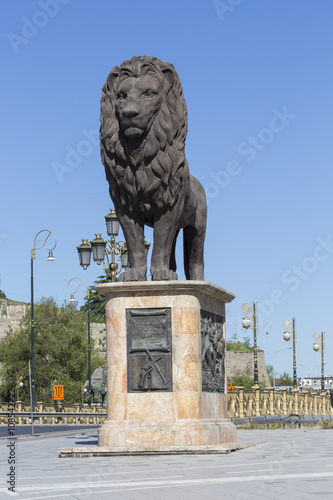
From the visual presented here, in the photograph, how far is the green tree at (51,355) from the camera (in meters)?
65.4

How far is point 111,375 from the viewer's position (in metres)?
12.4

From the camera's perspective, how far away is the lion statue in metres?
12.5

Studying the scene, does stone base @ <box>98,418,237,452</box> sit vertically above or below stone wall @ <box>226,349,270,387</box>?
above

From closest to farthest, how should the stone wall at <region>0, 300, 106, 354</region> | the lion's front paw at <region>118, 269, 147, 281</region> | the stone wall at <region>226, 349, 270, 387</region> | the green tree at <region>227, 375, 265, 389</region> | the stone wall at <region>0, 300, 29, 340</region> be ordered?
the lion's front paw at <region>118, 269, 147, 281</region> → the stone wall at <region>0, 300, 106, 354</region> → the stone wall at <region>0, 300, 29, 340</region> → the green tree at <region>227, 375, 265, 389</region> → the stone wall at <region>226, 349, 270, 387</region>

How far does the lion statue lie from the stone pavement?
2.90m

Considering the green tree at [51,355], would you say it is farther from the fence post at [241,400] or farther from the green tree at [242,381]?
the green tree at [242,381]

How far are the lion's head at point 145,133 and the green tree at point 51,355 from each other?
53.2 meters

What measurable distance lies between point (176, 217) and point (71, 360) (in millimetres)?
54268

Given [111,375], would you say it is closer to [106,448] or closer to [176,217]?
[106,448]

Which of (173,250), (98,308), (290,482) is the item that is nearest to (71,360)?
(98,308)

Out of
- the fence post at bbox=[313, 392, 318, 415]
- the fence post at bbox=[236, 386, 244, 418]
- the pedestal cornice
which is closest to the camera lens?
the pedestal cornice

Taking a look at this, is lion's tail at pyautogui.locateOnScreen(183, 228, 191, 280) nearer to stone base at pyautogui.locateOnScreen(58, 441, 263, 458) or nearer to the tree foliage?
stone base at pyautogui.locateOnScreen(58, 441, 263, 458)

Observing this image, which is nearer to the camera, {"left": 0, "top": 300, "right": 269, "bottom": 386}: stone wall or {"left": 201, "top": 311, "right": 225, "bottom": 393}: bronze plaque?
{"left": 201, "top": 311, "right": 225, "bottom": 393}: bronze plaque

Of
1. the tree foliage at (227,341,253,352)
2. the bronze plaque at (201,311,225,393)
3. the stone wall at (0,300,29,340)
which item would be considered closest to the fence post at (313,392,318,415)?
the bronze plaque at (201,311,225,393)
